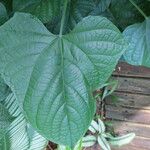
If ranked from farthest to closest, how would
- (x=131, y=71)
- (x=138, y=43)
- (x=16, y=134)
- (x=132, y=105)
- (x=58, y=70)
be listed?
(x=132, y=105)
(x=131, y=71)
(x=16, y=134)
(x=138, y=43)
(x=58, y=70)

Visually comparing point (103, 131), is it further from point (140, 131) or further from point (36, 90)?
point (36, 90)

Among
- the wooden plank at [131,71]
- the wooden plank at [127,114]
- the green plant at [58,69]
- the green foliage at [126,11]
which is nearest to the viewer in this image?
the green plant at [58,69]

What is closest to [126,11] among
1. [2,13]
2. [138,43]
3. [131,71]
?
[138,43]

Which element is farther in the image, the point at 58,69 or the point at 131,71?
the point at 131,71

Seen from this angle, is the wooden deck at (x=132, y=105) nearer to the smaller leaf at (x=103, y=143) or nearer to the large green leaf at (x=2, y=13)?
the smaller leaf at (x=103, y=143)

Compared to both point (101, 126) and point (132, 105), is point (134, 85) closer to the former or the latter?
point (132, 105)

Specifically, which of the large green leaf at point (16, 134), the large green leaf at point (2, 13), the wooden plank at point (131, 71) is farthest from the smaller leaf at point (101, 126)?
the large green leaf at point (2, 13)

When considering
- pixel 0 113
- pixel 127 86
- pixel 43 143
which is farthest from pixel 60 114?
pixel 127 86
